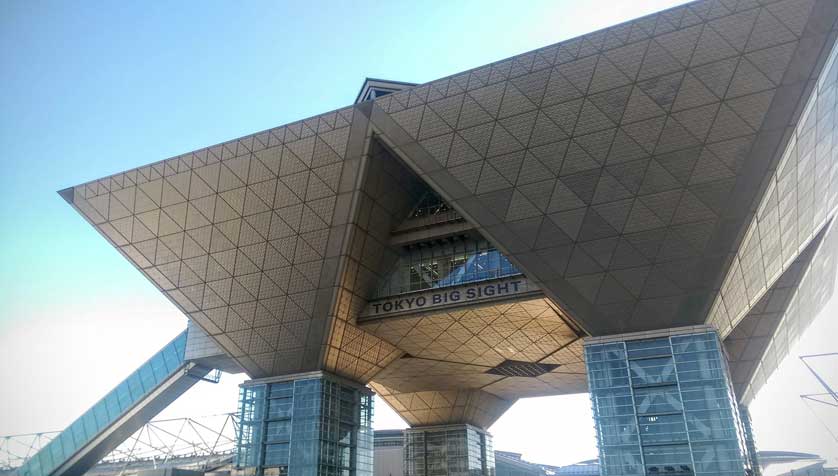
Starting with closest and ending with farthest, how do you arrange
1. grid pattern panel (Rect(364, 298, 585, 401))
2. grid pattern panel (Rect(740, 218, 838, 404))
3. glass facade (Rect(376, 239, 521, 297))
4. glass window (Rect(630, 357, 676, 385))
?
glass window (Rect(630, 357, 676, 385))
glass facade (Rect(376, 239, 521, 297))
grid pattern panel (Rect(364, 298, 585, 401))
grid pattern panel (Rect(740, 218, 838, 404))

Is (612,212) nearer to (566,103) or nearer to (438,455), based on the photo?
(566,103)

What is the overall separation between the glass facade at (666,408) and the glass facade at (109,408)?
34.3 metres

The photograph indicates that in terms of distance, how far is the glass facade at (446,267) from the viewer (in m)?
37.6

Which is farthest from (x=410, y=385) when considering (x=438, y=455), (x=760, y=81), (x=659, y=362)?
(x=760, y=81)

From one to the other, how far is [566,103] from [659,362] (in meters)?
14.6

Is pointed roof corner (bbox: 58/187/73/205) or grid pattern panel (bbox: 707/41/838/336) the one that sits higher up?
pointed roof corner (bbox: 58/187/73/205)

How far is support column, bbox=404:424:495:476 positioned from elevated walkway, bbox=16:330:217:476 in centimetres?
2200

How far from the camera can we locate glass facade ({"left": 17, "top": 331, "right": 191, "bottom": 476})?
167 feet

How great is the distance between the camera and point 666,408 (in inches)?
1244

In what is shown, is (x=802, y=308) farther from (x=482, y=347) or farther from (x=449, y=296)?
(x=449, y=296)

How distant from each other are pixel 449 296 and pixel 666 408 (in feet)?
44.4

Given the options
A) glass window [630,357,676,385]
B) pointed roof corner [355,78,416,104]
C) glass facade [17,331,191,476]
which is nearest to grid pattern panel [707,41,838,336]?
glass window [630,357,676,385]

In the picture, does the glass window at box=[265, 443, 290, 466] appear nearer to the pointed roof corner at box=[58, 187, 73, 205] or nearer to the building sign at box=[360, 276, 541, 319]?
the building sign at box=[360, 276, 541, 319]

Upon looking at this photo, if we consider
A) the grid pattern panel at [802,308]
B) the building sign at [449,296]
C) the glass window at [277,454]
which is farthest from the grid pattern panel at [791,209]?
the glass window at [277,454]
